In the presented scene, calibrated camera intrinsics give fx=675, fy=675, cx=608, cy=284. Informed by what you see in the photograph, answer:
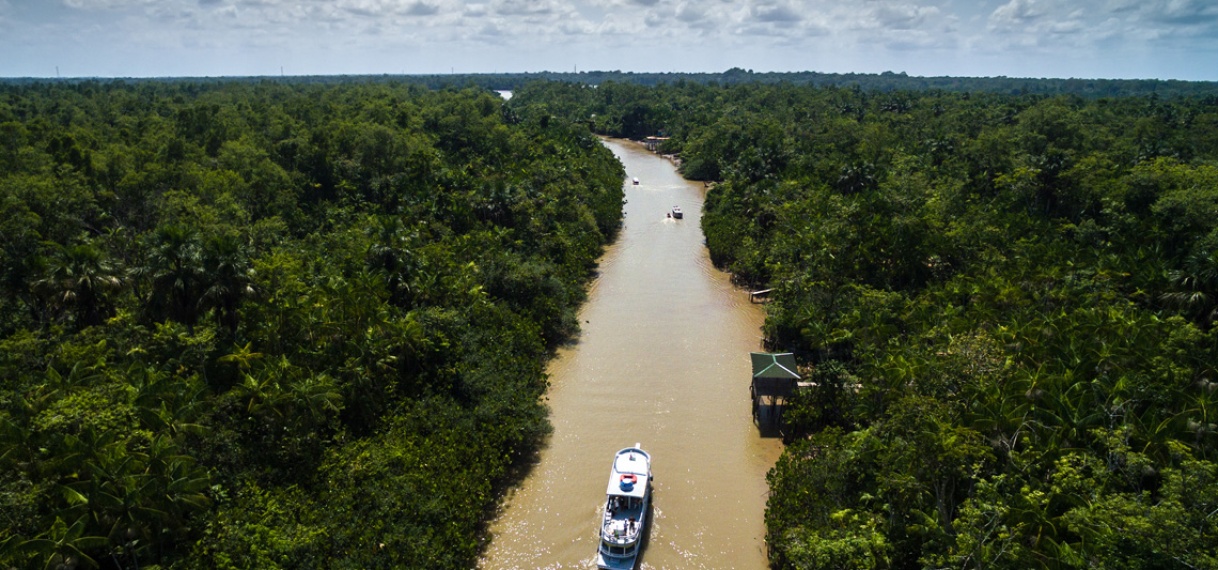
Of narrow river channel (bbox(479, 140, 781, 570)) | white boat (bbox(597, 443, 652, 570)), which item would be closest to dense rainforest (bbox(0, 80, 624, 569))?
narrow river channel (bbox(479, 140, 781, 570))

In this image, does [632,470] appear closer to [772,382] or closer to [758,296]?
[772,382]

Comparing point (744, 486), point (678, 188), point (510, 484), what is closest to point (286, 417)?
point (510, 484)

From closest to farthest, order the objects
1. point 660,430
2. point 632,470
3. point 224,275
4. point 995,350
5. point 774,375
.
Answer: point 995,350 < point 224,275 < point 632,470 < point 774,375 < point 660,430

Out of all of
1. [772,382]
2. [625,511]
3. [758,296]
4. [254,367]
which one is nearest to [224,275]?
[254,367]

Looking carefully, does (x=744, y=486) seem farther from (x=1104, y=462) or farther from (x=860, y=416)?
(x=1104, y=462)

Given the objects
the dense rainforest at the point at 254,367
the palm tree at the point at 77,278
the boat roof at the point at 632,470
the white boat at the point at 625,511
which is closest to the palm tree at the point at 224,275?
the dense rainforest at the point at 254,367
